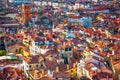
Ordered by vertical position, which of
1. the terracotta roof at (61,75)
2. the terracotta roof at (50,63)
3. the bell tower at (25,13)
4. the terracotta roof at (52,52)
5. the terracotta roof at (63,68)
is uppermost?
the terracotta roof at (61,75)

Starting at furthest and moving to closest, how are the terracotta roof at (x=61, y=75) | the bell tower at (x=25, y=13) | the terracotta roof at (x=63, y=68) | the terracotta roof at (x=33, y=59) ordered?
the bell tower at (x=25, y=13) < the terracotta roof at (x=33, y=59) < the terracotta roof at (x=63, y=68) < the terracotta roof at (x=61, y=75)

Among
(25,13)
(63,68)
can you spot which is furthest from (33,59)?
(25,13)

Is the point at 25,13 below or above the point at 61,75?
below

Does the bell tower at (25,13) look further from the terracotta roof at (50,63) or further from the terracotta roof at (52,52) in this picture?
the terracotta roof at (50,63)

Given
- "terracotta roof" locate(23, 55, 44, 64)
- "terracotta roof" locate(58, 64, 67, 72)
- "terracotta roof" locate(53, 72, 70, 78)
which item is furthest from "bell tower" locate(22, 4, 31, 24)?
"terracotta roof" locate(53, 72, 70, 78)

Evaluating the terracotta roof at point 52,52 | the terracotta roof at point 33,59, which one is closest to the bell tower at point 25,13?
the terracotta roof at point 52,52

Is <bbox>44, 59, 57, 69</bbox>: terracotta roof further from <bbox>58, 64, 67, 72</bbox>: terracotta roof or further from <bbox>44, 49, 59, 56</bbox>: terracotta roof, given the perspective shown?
<bbox>44, 49, 59, 56</bbox>: terracotta roof

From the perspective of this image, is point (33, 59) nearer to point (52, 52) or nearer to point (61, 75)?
point (52, 52)

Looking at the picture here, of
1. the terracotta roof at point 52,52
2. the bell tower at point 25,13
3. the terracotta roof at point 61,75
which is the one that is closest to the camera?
the terracotta roof at point 61,75

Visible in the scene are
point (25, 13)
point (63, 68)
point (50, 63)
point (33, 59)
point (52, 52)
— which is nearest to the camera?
point (63, 68)

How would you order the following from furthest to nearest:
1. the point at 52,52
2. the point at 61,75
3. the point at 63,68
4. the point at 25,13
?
1. the point at 25,13
2. the point at 52,52
3. the point at 63,68
4. the point at 61,75

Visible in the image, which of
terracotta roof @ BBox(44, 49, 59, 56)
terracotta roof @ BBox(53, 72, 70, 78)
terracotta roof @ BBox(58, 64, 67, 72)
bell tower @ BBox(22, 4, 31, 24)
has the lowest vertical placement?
bell tower @ BBox(22, 4, 31, 24)
